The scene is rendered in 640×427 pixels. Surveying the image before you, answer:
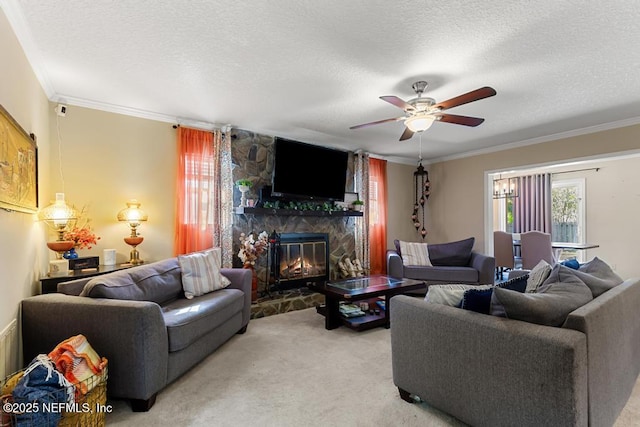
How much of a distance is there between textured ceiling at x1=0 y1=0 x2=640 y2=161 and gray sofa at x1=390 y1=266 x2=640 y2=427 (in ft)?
5.68

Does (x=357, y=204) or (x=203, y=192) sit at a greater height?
(x=203, y=192)

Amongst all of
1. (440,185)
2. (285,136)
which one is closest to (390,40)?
(285,136)

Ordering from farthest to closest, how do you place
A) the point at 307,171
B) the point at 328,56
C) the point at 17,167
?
the point at 307,171
the point at 328,56
the point at 17,167

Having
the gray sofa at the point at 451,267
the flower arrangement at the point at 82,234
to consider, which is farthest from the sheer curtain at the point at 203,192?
the gray sofa at the point at 451,267

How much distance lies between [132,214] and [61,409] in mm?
2187

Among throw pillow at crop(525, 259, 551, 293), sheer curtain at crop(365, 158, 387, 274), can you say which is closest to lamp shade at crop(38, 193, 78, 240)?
throw pillow at crop(525, 259, 551, 293)

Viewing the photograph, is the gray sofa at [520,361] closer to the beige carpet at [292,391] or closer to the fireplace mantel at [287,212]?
the beige carpet at [292,391]

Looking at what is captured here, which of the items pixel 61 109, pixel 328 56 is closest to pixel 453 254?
pixel 328 56

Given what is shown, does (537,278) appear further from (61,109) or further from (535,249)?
(61,109)

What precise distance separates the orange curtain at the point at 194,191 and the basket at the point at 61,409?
84.4 inches

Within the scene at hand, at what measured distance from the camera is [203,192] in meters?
4.00

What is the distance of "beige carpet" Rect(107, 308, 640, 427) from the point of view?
1869 millimetres

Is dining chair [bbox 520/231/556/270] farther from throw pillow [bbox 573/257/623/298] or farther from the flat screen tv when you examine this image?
throw pillow [bbox 573/257/623/298]

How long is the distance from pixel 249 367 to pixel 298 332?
87 cm
